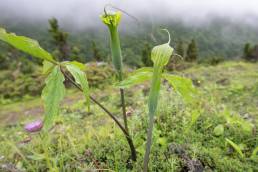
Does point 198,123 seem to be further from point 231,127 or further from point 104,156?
point 104,156

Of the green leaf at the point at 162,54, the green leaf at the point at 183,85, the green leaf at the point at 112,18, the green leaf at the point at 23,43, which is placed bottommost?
the green leaf at the point at 183,85

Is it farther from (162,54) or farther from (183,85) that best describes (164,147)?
(162,54)

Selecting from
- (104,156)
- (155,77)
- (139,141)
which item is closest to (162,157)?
(139,141)

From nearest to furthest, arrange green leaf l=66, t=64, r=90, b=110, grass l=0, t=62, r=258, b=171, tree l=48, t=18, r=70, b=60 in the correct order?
green leaf l=66, t=64, r=90, b=110 < grass l=0, t=62, r=258, b=171 < tree l=48, t=18, r=70, b=60

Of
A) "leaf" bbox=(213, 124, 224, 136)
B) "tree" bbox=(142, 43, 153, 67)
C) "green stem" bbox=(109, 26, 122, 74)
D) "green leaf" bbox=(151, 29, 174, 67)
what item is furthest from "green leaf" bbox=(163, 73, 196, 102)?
"leaf" bbox=(213, 124, 224, 136)

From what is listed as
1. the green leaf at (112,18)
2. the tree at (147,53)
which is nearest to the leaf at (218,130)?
the tree at (147,53)

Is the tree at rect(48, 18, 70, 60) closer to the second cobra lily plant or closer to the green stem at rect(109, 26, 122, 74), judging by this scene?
the green stem at rect(109, 26, 122, 74)

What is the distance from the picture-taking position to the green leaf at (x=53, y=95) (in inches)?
45.6

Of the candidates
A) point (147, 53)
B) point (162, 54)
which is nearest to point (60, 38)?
point (147, 53)

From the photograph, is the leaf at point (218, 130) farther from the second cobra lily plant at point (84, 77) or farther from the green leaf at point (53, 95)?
the green leaf at point (53, 95)

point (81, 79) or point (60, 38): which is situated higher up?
point (60, 38)

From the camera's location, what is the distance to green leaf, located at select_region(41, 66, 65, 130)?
116 centimetres

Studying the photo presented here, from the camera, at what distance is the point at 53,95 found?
120 cm

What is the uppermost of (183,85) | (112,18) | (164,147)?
(112,18)
